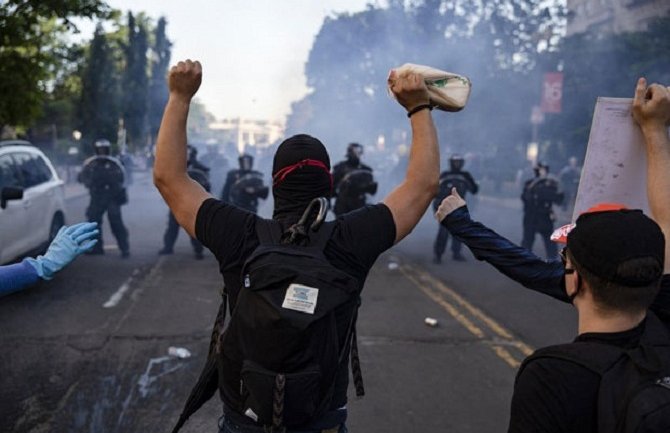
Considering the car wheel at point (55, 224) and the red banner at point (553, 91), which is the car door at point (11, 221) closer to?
the car wheel at point (55, 224)

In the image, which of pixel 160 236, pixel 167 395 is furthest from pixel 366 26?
pixel 167 395

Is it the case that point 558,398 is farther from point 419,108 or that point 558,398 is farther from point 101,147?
point 101,147

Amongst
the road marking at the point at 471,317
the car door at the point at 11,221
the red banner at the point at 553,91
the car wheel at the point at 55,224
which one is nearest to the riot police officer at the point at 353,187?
the road marking at the point at 471,317

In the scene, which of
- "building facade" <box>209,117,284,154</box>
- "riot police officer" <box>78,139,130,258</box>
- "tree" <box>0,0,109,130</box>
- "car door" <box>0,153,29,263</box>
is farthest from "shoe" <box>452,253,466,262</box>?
"building facade" <box>209,117,284,154</box>

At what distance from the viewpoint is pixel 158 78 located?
33500 millimetres

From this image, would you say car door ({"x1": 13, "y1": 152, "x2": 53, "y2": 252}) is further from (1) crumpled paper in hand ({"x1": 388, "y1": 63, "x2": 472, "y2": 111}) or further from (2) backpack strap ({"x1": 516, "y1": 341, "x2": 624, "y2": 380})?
(2) backpack strap ({"x1": 516, "y1": 341, "x2": 624, "y2": 380})

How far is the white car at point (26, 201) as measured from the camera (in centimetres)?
687

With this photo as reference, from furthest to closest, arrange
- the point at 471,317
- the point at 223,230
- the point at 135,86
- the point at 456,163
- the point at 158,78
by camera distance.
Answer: the point at 158,78
the point at 135,86
the point at 456,163
the point at 471,317
the point at 223,230

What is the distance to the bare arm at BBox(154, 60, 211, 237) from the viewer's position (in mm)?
1995

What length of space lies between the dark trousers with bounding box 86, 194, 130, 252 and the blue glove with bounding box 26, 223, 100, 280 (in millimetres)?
7734

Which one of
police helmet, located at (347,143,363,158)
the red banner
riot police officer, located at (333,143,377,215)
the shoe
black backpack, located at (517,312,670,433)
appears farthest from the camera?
the red banner

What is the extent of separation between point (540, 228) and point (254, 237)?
8907 millimetres

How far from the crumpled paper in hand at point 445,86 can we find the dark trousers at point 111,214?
865 cm

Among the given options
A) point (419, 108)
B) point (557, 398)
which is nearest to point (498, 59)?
point (419, 108)
